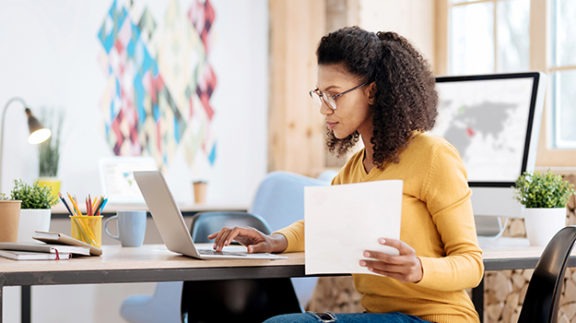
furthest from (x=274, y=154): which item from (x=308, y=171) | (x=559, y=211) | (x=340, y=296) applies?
(x=559, y=211)

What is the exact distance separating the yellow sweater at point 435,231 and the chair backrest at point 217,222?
2.90 ft

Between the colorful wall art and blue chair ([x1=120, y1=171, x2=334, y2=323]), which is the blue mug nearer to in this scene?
blue chair ([x1=120, y1=171, x2=334, y2=323])

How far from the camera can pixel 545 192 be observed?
2.72 metres

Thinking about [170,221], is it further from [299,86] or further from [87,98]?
[299,86]

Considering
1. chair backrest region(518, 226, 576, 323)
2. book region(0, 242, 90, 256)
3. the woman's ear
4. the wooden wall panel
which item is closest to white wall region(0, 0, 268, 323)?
the wooden wall panel

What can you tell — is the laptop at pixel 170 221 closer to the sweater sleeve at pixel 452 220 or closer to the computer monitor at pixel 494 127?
the sweater sleeve at pixel 452 220

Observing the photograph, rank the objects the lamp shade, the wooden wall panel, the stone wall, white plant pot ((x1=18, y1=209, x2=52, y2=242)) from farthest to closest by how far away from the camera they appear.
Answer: the wooden wall panel < the lamp shade < the stone wall < white plant pot ((x1=18, y1=209, x2=52, y2=242))

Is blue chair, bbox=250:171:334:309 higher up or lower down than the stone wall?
higher up

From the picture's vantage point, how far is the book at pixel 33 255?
Result: 81.7 inches

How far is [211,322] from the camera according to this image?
9.09 ft

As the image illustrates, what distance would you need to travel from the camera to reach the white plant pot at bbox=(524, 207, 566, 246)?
2680mm

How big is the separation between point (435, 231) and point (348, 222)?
0.32 meters

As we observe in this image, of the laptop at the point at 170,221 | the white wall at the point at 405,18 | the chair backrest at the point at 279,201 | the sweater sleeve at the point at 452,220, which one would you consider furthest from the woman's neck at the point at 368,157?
the white wall at the point at 405,18

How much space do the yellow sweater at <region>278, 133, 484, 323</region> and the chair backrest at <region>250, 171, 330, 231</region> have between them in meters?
1.63
